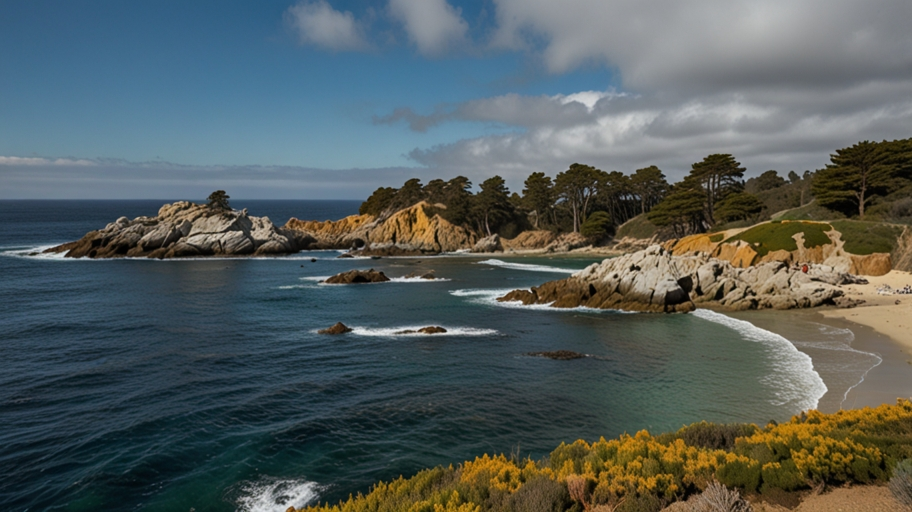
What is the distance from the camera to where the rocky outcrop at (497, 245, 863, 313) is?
4281 centimetres

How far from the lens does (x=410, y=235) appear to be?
110000 mm

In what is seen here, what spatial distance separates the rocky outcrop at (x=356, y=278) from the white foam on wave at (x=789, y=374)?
4047 cm

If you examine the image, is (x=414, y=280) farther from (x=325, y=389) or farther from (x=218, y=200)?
(x=218, y=200)

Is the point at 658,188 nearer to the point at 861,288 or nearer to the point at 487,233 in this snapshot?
the point at 487,233

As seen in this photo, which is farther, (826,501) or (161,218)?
(161,218)

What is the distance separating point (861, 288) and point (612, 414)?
4164cm

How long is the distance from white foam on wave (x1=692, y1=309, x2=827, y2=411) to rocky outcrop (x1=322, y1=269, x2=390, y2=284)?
4047cm

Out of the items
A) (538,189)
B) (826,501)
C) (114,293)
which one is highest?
(538,189)

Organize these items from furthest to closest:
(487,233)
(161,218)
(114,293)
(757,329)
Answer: (487,233), (161,218), (114,293), (757,329)

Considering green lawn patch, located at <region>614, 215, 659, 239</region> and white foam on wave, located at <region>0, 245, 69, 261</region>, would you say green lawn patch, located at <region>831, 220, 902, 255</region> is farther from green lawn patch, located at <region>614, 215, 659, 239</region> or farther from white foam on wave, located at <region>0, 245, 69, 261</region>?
white foam on wave, located at <region>0, 245, 69, 261</region>

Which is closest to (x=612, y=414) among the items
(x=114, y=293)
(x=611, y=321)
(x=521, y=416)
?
(x=521, y=416)

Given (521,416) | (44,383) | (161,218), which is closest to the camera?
(521,416)

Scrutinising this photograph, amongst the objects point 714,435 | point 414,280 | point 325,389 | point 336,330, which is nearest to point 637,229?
point 414,280

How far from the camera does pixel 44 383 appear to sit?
2445 centimetres
